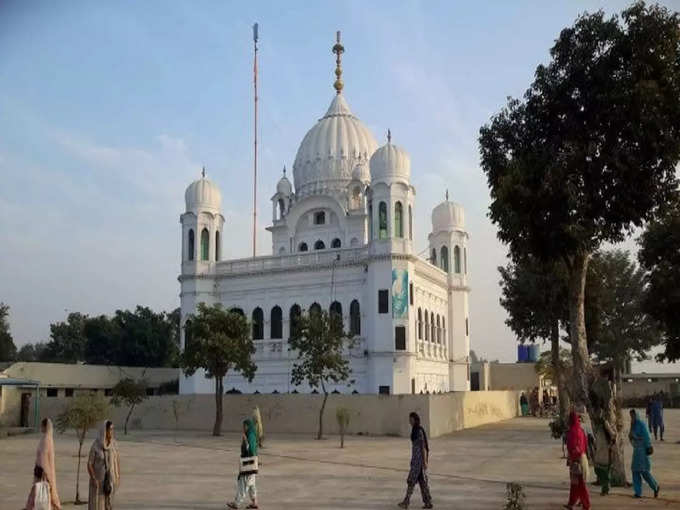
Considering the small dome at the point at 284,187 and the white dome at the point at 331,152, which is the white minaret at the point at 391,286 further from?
the small dome at the point at 284,187

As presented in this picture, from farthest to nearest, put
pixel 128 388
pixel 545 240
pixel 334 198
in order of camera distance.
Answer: pixel 334 198 < pixel 128 388 < pixel 545 240

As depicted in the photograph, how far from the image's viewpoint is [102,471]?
12.0 meters

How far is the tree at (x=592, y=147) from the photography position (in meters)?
16.6


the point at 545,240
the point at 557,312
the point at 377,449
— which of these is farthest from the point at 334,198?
the point at 545,240

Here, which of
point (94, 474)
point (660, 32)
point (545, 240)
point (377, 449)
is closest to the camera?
point (94, 474)

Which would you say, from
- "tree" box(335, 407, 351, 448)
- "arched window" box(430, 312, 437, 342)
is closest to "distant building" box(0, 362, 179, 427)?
"tree" box(335, 407, 351, 448)

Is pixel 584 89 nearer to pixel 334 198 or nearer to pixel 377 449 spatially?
pixel 377 449

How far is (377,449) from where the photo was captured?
25469 mm

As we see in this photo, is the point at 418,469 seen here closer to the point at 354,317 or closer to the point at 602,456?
the point at 602,456

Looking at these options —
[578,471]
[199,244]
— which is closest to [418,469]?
[578,471]

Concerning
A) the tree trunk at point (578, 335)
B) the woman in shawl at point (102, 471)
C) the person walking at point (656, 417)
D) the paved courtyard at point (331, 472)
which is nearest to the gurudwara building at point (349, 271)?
the paved courtyard at point (331, 472)

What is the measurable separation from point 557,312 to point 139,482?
72.9ft

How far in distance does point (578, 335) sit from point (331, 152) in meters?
37.9

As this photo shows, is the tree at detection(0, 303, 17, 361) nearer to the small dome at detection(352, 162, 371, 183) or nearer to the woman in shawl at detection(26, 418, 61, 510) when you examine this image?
the small dome at detection(352, 162, 371, 183)
